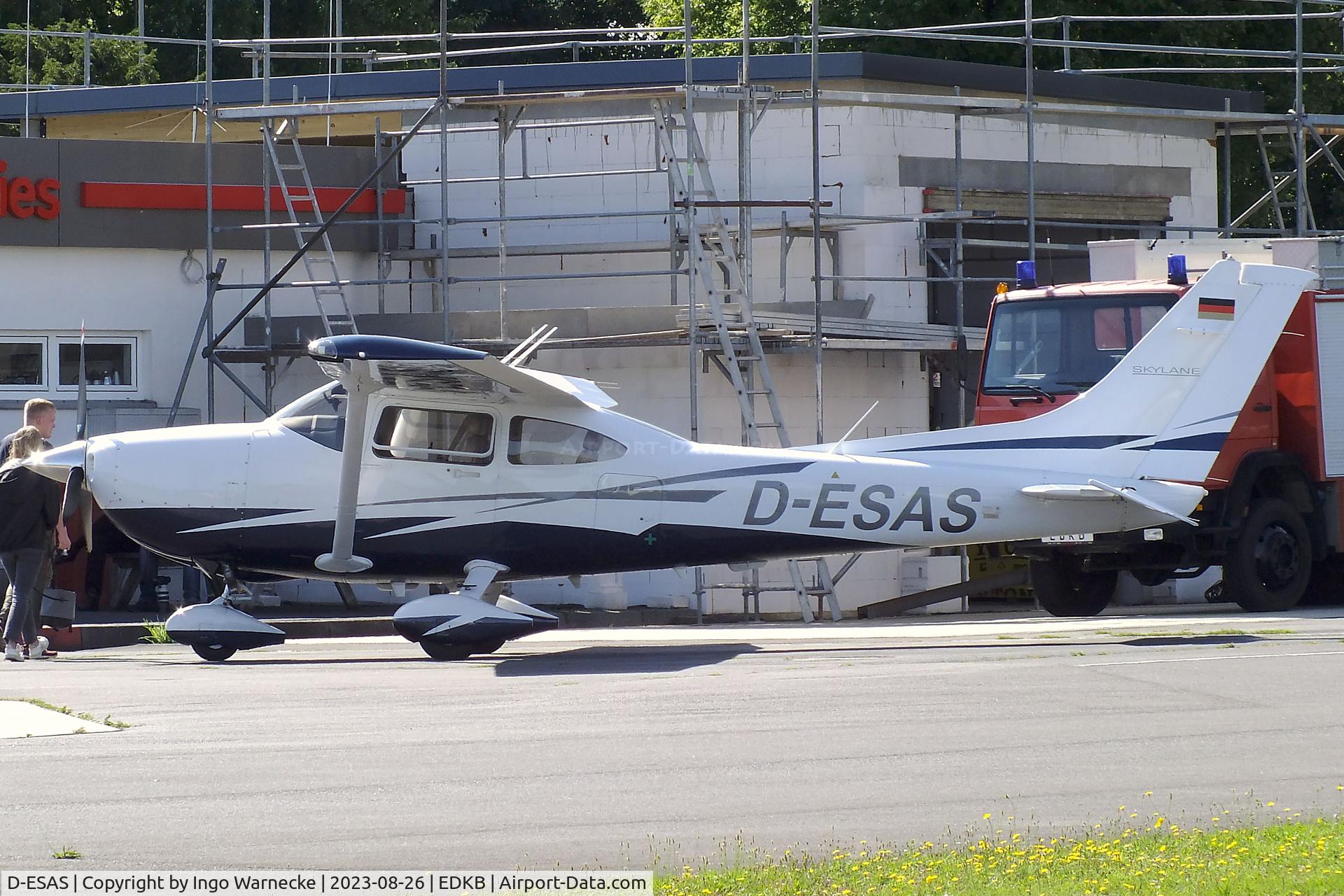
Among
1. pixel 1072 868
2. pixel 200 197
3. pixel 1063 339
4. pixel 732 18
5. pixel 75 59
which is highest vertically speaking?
pixel 732 18

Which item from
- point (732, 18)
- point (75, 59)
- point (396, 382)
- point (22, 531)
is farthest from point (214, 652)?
point (75, 59)

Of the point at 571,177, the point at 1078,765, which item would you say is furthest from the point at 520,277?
the point at 1078,765

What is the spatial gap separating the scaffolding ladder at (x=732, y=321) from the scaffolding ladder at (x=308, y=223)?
3863 mm

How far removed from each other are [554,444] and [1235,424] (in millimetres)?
5863

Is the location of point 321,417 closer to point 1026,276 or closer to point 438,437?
point 438,437

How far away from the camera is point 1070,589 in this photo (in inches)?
643

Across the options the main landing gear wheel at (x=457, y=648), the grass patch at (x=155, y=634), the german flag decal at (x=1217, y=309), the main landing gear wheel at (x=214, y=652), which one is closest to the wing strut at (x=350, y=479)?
the main landing gear wheel at (x=457, y=648)

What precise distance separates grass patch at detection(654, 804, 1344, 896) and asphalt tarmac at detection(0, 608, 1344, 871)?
264mm

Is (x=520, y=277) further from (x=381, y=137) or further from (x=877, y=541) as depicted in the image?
(x=877, y=541)

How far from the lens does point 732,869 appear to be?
19.4ft

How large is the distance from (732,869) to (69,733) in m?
4.31

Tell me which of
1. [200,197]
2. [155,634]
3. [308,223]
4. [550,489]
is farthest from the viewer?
[308,223]

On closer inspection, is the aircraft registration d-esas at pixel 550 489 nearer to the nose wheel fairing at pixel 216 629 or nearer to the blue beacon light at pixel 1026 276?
the nose wheel fairing at pixel 216 629

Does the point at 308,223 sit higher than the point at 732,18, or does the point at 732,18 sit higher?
the point at 732,18
